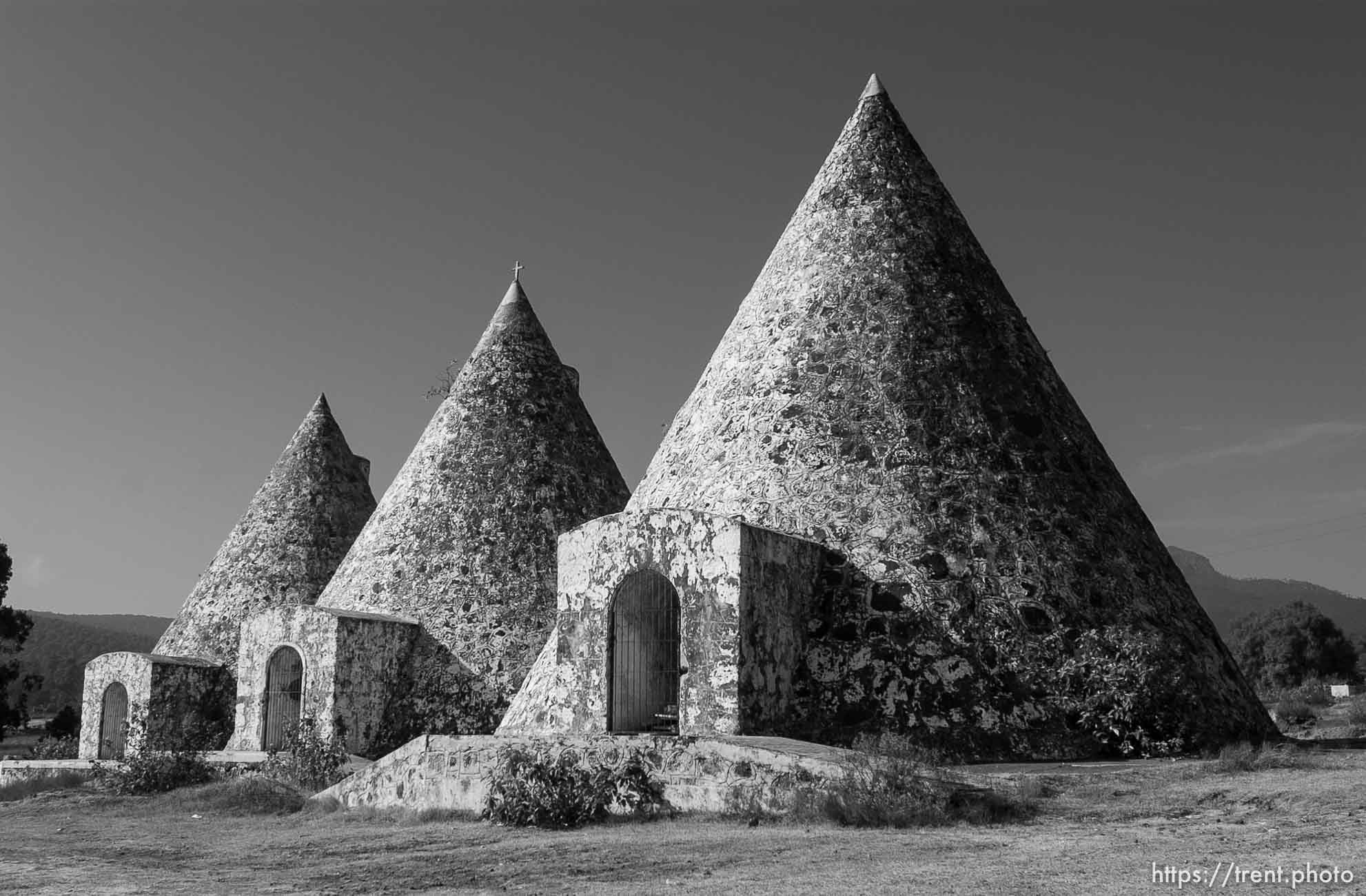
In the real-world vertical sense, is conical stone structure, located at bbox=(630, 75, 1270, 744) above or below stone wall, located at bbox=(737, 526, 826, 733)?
above

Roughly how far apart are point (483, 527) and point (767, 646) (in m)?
7.06

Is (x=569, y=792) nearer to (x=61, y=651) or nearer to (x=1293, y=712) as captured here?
(x=1293, y=712)

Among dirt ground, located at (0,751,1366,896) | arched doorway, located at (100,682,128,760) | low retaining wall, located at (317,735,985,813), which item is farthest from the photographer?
arched doorway, located at (100,682,128,760)

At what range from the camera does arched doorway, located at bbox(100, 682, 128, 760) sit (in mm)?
17375

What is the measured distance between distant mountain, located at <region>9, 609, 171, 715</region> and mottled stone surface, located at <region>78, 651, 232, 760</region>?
39.5m

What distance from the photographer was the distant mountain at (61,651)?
6025 centimetres

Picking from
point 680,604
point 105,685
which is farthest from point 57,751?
point 680,604

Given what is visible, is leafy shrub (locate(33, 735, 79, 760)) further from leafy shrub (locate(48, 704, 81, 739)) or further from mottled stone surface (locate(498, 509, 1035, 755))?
mottled stone surface (locate(498, 509, 1035, 755))

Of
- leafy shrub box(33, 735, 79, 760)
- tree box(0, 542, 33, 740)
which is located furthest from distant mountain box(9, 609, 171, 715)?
leafy shrub box(33, 735, 79, 760)

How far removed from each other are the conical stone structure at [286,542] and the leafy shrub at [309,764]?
5.47m

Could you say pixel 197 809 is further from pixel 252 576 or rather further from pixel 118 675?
pixel 252 576

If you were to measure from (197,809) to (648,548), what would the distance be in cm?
461

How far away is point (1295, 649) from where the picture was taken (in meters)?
49.1

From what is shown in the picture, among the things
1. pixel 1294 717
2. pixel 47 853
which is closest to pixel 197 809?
→ pixel 47 853
